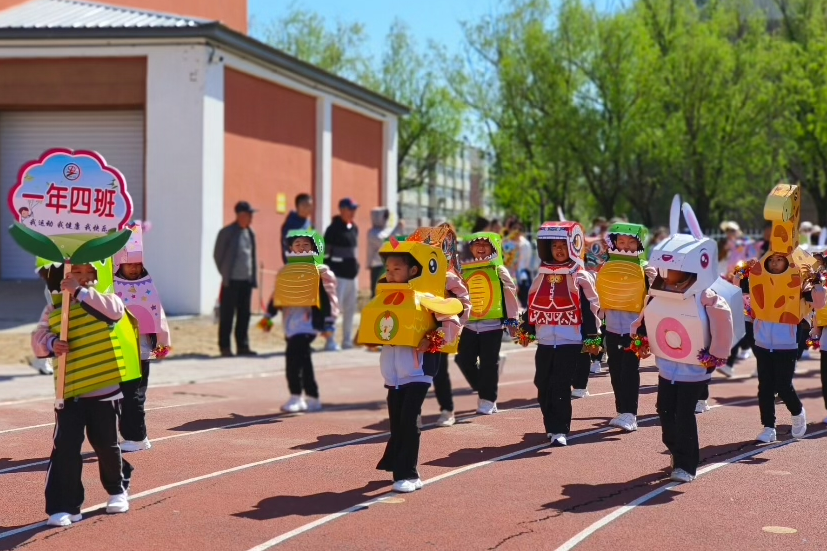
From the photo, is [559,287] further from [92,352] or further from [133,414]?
[92,352]

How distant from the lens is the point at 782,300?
35.0 feet

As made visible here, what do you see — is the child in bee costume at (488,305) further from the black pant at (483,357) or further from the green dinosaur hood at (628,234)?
the green dinosaur hood at (628,234)

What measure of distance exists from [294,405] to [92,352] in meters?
5.01

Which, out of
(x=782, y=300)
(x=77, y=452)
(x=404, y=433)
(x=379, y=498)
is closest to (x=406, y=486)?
(x=379, y=498)

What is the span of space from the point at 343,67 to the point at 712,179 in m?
18.8

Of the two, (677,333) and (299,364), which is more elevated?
(677,333)

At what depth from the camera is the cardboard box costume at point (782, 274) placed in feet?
34.7

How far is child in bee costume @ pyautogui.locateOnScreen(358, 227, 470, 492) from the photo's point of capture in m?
8.34

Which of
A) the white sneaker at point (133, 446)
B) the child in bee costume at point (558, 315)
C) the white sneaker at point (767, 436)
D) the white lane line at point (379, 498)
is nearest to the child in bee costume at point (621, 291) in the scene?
the white lane line at point (379, 498)

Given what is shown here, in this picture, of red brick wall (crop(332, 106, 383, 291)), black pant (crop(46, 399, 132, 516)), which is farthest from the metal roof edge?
black pant (crop(46, 399, 132, 516))

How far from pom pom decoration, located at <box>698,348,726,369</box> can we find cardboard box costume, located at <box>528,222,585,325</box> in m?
1.86

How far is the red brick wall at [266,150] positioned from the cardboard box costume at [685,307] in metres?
13.9

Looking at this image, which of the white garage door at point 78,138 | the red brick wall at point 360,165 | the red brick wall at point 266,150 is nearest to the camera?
the white garage door at point 78,138

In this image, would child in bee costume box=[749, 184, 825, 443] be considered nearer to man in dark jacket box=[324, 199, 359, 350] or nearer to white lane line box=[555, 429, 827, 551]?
white lane line box=[555, 429, 827, 551]
